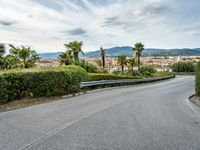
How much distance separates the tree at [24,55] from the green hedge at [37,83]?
2370 centimetres

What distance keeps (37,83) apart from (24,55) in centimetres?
2733

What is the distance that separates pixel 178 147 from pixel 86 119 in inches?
141

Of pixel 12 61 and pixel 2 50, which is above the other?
pixel 2 50

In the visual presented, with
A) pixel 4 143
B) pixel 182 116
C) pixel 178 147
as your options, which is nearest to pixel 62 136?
pixel 4 143

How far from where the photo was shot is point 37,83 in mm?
13922

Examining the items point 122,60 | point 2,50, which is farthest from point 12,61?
point 122,60

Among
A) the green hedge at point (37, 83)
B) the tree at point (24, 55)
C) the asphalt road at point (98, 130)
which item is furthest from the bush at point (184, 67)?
the asphalt road at point (98, 130)

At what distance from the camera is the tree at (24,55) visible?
3919 cm

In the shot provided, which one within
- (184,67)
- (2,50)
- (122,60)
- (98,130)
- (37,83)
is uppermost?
(2,50)

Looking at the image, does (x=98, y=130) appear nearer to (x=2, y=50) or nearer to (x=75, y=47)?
(x=2, y=50)

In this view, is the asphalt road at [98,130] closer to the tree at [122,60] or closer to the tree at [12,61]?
the tree at [12,61]

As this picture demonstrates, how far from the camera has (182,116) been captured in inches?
373

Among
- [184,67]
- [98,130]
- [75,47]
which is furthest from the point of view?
[184,67]

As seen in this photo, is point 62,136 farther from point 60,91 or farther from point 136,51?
point 136,51
